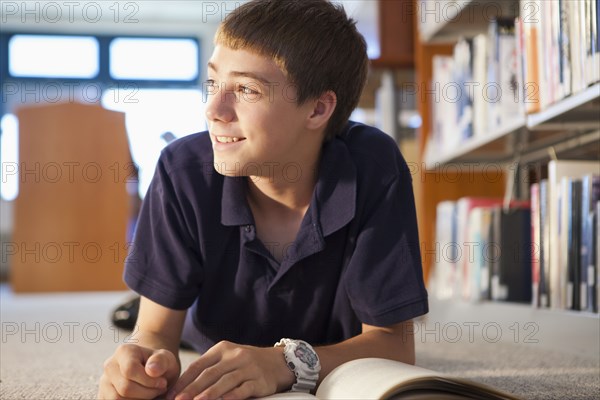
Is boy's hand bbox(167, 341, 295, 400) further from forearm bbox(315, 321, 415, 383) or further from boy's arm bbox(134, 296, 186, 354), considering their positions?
boy's arm bbox(134, 296, 186, 354)

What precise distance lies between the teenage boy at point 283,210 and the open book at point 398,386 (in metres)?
0.19

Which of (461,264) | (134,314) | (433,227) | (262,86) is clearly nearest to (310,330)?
(262,86)

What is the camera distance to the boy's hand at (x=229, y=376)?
729mm

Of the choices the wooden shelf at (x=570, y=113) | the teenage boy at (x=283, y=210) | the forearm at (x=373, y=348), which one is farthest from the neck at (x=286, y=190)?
→ the wooden shelf at (x=570, y=113)

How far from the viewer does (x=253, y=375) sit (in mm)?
771

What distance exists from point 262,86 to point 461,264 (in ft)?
4.27

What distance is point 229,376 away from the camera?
75cm

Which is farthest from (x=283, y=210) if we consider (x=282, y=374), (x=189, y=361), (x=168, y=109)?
(x=168, y=109)

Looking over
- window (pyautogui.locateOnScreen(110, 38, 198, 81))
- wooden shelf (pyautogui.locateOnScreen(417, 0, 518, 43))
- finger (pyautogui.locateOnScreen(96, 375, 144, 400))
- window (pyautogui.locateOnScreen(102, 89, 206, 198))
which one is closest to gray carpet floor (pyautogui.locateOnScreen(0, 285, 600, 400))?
finger (pyautogui.locateOnScreen(96, 375, 144, 400))

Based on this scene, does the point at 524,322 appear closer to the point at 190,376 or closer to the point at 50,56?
the point at 190,376

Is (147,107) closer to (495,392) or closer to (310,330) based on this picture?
(310,330)

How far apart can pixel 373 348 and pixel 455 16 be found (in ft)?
4.57

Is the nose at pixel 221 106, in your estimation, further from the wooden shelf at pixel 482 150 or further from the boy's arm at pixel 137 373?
the wooden shelf at pixel 482 150

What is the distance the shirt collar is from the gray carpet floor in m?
0.32
